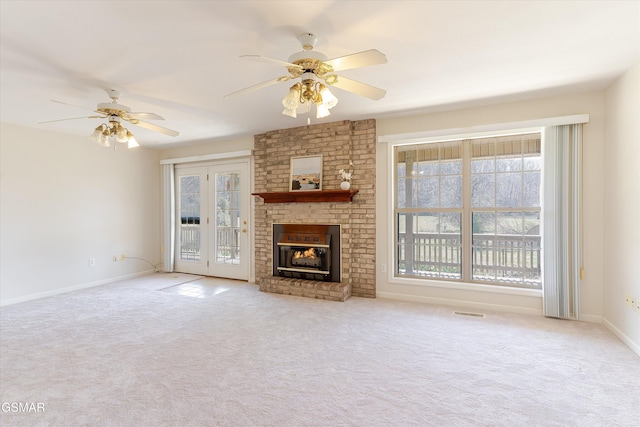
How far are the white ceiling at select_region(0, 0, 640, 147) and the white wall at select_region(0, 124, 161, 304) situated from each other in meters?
1.25

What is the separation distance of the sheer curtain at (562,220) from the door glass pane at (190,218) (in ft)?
18.5

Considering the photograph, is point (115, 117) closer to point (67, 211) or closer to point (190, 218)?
point (67, 211)

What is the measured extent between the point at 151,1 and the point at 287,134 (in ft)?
10.4

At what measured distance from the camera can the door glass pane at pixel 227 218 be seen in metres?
5.76

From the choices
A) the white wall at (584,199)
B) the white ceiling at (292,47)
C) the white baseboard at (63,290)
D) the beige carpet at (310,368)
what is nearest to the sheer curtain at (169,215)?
the white baseboard at (63,290)

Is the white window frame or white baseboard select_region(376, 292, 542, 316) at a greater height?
the white window frame

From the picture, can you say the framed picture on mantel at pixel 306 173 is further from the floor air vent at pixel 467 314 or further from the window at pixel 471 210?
the floor air vent at pixel 467 314

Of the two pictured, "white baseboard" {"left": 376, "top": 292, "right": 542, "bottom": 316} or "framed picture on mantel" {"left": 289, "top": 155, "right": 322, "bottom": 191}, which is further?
"framed picture on mantel" {"left": 289, "top": 155, "right": 322, "bottom": 191}

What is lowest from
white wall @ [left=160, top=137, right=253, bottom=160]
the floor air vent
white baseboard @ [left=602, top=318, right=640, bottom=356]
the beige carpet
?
the beige carpet

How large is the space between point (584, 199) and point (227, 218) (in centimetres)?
525

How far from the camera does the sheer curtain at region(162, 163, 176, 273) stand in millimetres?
6309

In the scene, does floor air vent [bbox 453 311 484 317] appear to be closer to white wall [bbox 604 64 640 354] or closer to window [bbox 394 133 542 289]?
window [bbox 394 133 542 289]

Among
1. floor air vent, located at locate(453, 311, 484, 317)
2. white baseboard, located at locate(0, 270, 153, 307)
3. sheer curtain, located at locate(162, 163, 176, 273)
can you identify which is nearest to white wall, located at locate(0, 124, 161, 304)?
white baseboard, located at locate(0, 270, 153, 307)

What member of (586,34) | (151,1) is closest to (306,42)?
(151,1)
